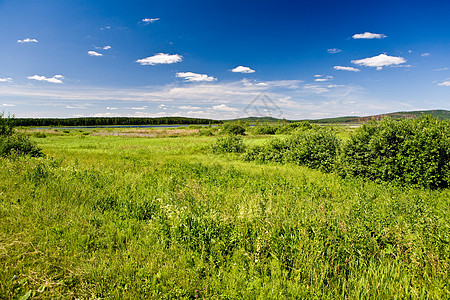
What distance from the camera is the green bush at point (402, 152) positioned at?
31.8 ft

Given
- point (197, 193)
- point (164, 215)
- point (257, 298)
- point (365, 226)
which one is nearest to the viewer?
point (257, 298)

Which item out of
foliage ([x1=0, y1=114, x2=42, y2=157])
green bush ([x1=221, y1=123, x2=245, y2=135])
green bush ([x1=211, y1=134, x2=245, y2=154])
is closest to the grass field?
foliage ([x1=0, y1=114, x2=42, y2=157])

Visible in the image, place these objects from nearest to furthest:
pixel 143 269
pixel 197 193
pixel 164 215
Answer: pixel 143 269
pixel 164 215
pixel 197 193

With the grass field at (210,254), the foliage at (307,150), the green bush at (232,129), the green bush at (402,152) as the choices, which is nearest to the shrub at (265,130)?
the green bush at (232,129)

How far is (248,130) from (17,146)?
61.9m

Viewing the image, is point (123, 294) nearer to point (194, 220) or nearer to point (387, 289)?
point (194, 220)

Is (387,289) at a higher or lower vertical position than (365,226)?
lower

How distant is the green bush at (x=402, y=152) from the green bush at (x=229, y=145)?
40.2 ft

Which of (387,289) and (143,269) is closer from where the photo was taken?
(387,289)

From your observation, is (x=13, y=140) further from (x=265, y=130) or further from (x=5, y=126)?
(x=265, y=130)

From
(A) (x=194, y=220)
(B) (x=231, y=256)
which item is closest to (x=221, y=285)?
(B) (x=231, y=256)

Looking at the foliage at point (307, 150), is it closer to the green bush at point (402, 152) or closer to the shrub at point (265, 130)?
the green bush at point (402, 152)

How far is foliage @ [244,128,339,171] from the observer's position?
49.2 ft

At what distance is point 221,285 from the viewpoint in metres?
3.41
